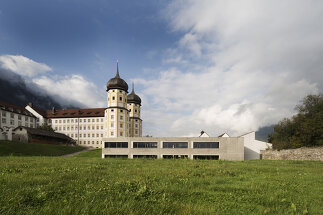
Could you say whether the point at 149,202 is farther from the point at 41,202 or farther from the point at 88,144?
the point at 88,144

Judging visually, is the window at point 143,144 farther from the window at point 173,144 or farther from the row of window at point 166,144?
the window at point 173,144

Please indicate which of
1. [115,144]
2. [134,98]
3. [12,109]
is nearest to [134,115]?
[134,98]

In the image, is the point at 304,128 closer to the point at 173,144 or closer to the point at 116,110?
the point at 173,144

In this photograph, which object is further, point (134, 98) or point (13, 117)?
point (134, 98)

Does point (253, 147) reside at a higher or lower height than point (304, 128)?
lower

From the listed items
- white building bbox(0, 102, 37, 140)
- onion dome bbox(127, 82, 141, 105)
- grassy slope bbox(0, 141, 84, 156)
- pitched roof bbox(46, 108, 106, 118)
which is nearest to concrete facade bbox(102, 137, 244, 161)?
A: grassy slope bbox(0, 141, 84, 156)

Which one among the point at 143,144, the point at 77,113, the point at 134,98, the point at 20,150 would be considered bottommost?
the point at 20,150

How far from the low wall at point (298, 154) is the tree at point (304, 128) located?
68.5 inches

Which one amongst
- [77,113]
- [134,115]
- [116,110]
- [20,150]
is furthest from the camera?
[77,113]

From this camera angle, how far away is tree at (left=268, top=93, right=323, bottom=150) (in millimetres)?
36522

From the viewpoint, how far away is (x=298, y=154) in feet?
121

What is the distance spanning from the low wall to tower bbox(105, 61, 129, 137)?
4821 centimetres

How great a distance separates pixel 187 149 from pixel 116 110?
3302 centimetres

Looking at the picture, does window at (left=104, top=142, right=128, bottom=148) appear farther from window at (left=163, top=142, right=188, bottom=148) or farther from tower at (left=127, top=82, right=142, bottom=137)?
tower at (left=127, top=82, right=142, bottom=137)
